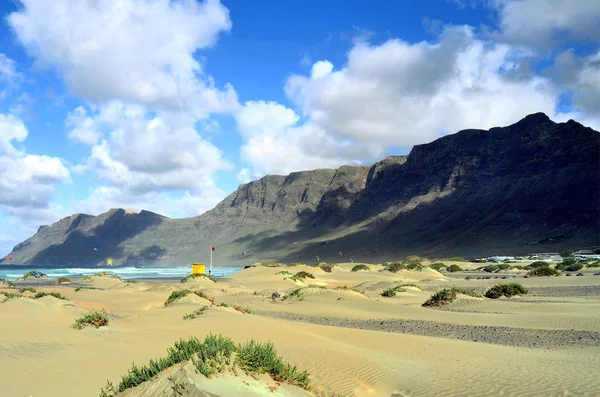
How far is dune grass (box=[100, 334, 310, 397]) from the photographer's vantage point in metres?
6.32

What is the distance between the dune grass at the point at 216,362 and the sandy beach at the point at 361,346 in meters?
0.22

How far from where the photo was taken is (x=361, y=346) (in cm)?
1288

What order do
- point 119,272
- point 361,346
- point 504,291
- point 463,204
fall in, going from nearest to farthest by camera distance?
1. point 361,346
2. point 504,291
3. point 119,272
4. point 463,204

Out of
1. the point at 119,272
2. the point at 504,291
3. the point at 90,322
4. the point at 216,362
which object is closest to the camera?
the point at 216,362

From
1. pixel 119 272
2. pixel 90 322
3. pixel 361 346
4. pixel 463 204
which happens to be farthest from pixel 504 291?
pixel 463 204

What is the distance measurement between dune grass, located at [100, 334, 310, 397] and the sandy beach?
0.72 feet

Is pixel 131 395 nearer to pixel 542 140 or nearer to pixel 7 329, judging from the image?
pixel 7 329

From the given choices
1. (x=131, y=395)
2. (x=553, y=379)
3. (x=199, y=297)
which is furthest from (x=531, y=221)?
(x=131, y=395)

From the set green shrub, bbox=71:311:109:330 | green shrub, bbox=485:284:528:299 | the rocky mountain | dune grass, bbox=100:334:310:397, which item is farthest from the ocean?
dune grass, bbox=100:334:310:397

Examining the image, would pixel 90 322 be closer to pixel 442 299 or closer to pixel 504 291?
pixel 442 299

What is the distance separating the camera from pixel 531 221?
97.9 m

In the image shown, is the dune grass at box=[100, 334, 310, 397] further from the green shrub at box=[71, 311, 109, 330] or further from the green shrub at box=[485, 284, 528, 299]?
the green shrub at box=[485, 284, 528, 299]

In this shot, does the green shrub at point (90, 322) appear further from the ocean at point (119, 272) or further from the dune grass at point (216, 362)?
the ocean at point (119, 272)

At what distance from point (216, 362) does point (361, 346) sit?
7346 millimetres
